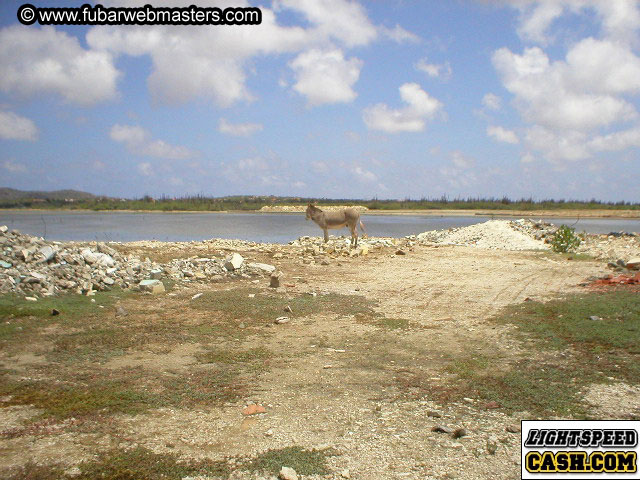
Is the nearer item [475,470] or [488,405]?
[475,470]

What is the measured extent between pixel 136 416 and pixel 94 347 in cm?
248

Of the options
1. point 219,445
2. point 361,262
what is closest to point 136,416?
point 219,445

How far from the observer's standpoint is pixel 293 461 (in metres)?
3.79

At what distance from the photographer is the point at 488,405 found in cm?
473

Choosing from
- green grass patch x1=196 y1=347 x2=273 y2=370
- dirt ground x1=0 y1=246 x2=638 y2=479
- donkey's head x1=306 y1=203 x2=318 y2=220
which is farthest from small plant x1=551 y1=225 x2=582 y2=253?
green grass patch x1=196 y1=347 x2=273 y2=370

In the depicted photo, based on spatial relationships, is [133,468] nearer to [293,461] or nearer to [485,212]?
[293,461]

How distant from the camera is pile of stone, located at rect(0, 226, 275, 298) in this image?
9.27 meters

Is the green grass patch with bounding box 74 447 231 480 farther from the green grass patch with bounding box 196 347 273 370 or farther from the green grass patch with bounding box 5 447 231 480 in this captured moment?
the green grass patch with bounding box 196 347 273 370

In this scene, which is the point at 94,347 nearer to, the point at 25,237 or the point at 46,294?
the point at 46,294

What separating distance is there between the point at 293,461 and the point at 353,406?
3.76ft

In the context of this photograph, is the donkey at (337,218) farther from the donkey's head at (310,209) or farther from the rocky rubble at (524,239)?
the rocky rubble at (524,239)

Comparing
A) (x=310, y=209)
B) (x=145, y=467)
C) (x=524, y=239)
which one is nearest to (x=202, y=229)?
(x=310, y=209)

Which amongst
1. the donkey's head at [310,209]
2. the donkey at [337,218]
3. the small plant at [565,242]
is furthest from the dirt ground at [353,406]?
the donkey's head at [310,209]

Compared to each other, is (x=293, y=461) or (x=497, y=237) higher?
(x=497, y=237)
